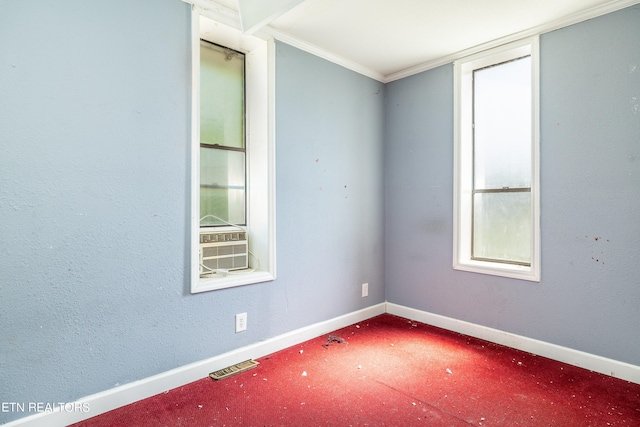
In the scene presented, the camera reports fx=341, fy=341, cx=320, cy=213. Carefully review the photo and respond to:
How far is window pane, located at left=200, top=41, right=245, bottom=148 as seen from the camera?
254 cm

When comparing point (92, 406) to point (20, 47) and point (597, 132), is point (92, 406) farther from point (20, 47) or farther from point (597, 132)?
point (597, 132)

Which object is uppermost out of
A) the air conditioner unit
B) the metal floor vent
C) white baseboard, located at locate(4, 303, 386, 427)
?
the air conditioner unit

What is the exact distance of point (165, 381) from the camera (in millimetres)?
2049

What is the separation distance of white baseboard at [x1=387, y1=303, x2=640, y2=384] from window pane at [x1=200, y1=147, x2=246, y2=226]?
6.41 feet

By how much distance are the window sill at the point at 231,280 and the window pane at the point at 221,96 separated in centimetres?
101

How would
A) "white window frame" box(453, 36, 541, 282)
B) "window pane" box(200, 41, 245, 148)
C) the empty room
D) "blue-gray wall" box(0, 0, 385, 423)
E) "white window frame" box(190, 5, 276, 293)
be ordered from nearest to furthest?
"blue-gray wall" box(0, 0, 385, 423), the empty room, "white window frame" box(190, 5, 276, 293), "window pane" box(200, 41, 245, 148), "white window frame" box(453, 36, 541, 282)

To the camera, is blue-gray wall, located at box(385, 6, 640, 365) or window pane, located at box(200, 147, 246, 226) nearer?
blue-gray wall, located at box(385, 6, 640, 365)

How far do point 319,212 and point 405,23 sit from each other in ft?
5.20

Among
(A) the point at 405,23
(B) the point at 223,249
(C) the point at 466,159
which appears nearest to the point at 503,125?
(C) the point at 466,159

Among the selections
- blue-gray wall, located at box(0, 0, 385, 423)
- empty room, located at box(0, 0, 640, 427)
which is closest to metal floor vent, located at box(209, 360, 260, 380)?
empty room, located at box(0, 0, 640, 427)

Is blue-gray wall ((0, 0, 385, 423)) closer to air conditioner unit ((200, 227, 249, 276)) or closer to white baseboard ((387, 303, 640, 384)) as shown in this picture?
air conditioner unit ((200, 227, 249, 276))

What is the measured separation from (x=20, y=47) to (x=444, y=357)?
124 inches

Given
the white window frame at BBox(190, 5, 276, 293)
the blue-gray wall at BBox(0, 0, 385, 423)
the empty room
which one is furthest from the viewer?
the white window frame at BBox(190, 5, 276, 293)

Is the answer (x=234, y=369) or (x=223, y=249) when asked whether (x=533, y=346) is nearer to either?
(x=234, y=369)
